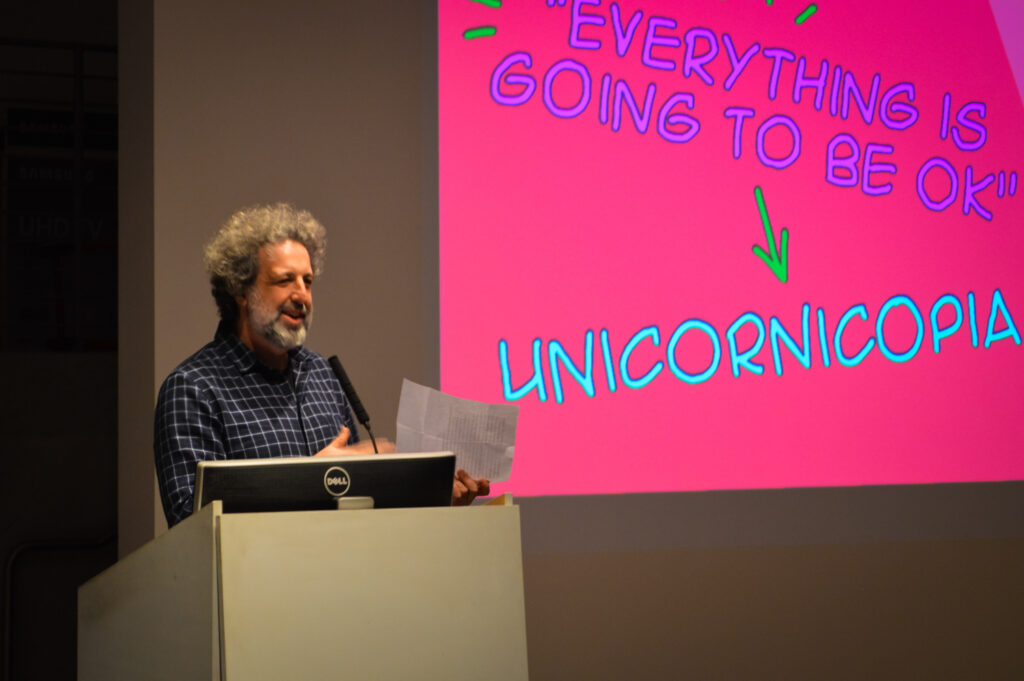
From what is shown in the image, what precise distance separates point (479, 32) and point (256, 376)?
4.34 feet

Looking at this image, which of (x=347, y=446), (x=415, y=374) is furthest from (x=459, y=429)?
(x=415, y=374)

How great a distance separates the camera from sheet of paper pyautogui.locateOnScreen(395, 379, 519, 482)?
5.40 ft

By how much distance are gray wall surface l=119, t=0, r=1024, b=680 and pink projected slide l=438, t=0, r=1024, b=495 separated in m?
0.09

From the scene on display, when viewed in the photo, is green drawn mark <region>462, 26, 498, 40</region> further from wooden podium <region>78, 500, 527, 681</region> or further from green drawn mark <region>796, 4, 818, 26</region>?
wooden podium <region>78, 500, 527, 681</region>

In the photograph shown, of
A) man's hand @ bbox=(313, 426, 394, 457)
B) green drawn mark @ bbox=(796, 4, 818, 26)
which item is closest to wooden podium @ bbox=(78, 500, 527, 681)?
man's hand @ bbox=(313, 426, 394, 457)

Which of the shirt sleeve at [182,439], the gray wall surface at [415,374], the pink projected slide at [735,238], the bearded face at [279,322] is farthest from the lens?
the pink projected slide at [735,238]

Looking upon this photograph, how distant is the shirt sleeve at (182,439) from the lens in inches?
72.1

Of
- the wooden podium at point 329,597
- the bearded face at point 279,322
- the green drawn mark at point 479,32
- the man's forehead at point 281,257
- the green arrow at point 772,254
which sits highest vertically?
the green drawn mark at point 479,32

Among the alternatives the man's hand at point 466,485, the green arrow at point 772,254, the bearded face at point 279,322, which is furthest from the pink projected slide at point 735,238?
the man's hand at point 466,485

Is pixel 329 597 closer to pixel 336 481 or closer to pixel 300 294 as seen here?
pixel 336 481

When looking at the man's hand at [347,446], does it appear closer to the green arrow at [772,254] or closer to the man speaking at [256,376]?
the man speaking at [256,376]

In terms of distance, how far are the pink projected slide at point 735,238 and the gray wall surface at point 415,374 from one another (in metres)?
0.09

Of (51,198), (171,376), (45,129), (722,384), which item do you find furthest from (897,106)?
(51,198)

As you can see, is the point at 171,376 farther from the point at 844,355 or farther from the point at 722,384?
the point at 844,355
